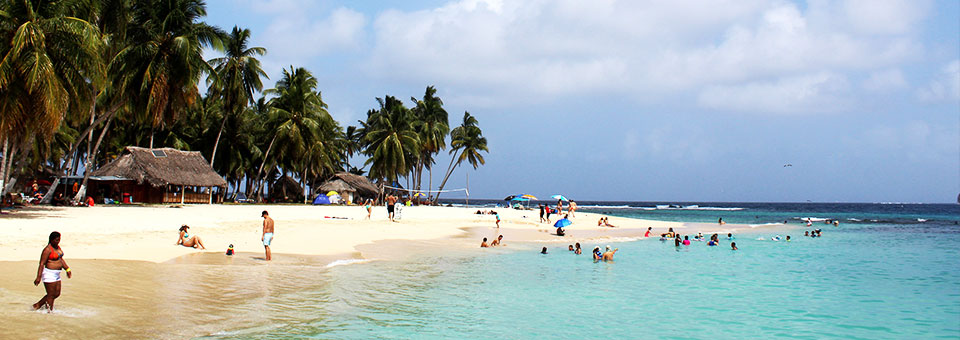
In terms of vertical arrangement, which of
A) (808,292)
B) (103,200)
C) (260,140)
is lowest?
(808,292)

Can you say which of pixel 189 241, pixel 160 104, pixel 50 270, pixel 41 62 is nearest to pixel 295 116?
pixel 160 104

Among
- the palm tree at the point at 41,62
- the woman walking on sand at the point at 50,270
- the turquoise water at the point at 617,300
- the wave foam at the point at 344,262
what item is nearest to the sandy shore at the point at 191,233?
the wave foam at the point at 344,262

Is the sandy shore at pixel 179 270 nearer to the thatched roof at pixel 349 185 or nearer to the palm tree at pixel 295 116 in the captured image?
the palm tree at pixel 295 116

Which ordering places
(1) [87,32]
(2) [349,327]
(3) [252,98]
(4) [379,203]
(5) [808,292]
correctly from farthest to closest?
(4) [379,203]
(3) [252,98]
(1) [87,32]
(5) [808,292]
(2) [349,327]

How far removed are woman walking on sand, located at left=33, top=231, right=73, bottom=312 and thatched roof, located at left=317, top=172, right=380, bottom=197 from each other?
4377cm

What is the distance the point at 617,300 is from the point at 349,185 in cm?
4294

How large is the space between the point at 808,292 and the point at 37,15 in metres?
24.1

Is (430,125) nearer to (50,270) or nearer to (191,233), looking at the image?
(191,233)

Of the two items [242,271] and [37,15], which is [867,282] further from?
[37,15]

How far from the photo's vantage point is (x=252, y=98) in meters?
39.1

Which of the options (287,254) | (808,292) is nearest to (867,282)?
(808,292)

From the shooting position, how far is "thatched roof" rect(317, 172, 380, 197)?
50.8 meters

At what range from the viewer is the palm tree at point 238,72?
1460 inches

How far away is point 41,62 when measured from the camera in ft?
58.1
